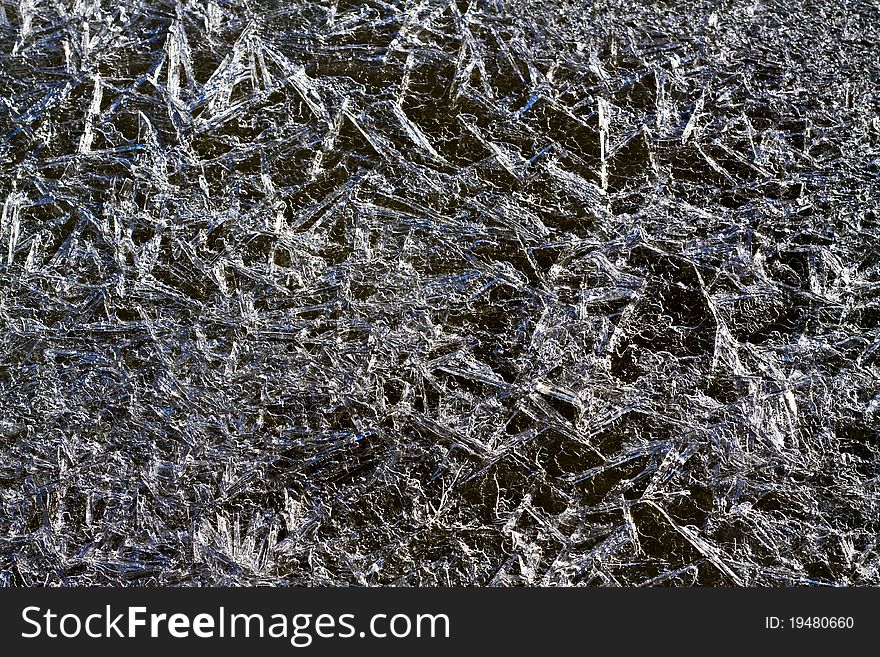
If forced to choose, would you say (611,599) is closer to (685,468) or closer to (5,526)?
(685,468)

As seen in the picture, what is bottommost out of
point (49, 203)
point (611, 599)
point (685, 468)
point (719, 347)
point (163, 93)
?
point (611, 599)

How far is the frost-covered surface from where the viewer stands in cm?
59

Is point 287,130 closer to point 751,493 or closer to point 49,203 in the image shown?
point 49,203

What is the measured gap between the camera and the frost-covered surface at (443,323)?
592 mm

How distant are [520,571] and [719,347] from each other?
29 cm

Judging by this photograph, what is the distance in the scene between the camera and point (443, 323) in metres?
0.60

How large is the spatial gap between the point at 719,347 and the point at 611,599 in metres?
0.26

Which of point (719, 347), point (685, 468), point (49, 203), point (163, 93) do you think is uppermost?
point (163, 93)

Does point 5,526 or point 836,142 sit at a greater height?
point 836,142

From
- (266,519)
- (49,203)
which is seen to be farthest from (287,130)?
(266,519)

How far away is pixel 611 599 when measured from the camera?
1.94 feet

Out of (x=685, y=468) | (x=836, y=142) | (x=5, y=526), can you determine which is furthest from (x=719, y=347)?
(x=5, y=526)

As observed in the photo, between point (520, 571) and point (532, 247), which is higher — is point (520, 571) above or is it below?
below

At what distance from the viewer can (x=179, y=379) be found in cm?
60
